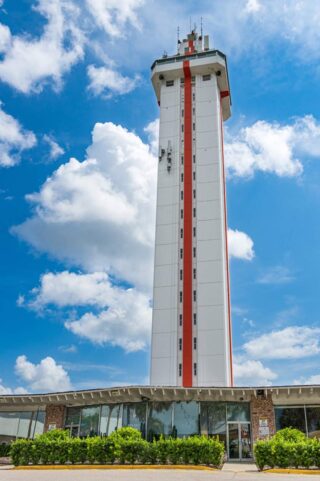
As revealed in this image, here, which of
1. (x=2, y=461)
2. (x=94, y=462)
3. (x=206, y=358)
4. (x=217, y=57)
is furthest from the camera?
(x=217, y=57)

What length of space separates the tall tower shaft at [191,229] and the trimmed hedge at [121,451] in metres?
18.1

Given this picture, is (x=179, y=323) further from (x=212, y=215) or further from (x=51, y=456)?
(x=51, y=456)

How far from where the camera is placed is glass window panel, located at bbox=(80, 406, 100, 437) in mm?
26505

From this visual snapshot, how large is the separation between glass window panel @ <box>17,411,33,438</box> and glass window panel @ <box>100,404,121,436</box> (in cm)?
558

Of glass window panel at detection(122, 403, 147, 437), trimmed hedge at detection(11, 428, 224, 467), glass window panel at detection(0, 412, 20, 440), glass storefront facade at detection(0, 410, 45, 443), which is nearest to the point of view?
trimmed hedge at detection(11, 428, 224, 467)

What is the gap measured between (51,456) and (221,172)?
1258 inches

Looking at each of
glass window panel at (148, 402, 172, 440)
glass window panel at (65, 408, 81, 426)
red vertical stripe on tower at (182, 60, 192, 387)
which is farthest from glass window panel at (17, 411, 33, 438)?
red vertical stripe on tower at (182, 60, 192, 387)

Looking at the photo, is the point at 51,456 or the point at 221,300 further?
the point at 221,300

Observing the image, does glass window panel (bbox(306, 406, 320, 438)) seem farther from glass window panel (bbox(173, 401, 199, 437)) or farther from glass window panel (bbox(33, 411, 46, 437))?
glass window panel (bbox(33, 411, 46, 437))

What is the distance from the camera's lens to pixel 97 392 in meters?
24.9

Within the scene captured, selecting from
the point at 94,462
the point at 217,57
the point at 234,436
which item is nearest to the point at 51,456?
the point at 94,462

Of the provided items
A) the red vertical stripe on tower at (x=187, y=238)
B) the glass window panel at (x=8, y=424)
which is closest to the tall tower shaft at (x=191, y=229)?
the red vertical stripe on tower at (x=187, y=238)

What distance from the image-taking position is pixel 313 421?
24312 mm

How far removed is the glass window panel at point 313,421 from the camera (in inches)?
947
